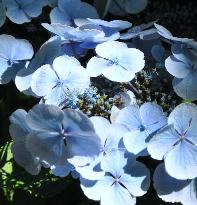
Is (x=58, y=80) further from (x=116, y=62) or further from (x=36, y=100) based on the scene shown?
(x=36, y=100)

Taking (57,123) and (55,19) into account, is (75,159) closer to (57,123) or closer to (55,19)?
(57,123)

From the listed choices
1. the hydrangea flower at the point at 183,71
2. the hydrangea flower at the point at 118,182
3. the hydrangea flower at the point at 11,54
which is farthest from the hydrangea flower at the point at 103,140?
the hydrangea flower at the point at 11,54

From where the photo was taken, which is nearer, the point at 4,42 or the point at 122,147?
the point at 122,147

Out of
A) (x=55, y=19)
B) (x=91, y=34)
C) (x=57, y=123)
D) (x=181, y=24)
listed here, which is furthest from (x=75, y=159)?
(x=181, y=24)

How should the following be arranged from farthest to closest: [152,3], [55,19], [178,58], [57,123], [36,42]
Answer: [152,3] → [36,42] → [55,19] → [178,58] → [57,123]

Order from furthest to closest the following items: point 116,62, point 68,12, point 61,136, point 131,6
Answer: point 131,6 < point 68,12 < point 116,62 < point 61,136

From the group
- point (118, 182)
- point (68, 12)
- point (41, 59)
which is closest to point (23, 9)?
point (68, 12)

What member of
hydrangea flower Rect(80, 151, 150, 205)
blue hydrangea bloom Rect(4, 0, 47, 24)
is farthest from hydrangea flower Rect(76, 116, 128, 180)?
blue hydrangea bloom Rect(4, 0, 47, 24)
